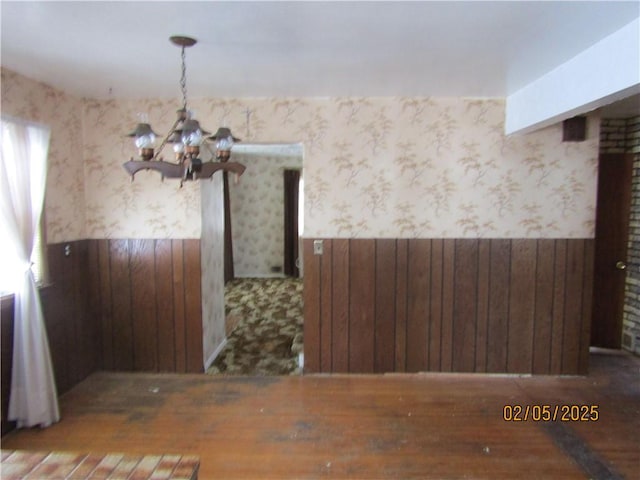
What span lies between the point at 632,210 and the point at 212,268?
392cm

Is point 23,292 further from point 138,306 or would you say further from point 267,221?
point 267,221

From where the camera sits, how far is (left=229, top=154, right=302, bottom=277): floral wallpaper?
23.6 feet

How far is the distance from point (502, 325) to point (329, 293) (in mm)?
1445

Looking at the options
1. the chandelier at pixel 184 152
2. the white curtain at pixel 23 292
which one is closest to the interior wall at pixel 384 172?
the white curtain at pixel 23 292

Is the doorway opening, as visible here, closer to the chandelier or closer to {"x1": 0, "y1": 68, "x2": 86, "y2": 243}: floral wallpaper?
{"x1": 0, "y1": 68, "x2": 86, "y2": 243}: floral wallpaper

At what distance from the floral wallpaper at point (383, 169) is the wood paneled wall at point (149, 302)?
0.61 feet

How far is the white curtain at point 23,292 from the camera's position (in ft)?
8.08

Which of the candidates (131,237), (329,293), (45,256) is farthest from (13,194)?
(329,293)

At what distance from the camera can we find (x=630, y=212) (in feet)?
12.4

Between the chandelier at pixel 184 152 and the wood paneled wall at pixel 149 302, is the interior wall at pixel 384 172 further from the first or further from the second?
the chandelier at pixel 184 152

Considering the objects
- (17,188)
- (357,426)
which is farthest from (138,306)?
(357,426)

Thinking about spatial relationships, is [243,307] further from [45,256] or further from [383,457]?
[383,457]

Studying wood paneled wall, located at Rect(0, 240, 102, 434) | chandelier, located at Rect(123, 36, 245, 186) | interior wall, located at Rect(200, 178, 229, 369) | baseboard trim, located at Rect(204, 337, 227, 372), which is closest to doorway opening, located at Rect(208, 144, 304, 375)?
baseboard trim, located at Rect(204, 337, 227, 372)

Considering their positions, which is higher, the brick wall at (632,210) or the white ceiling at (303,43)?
the white ceiling at (303,43)
